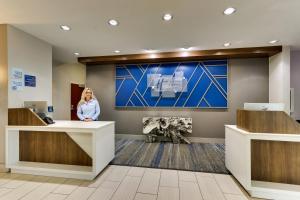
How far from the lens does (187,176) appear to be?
108 inches

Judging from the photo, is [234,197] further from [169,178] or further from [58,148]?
[58,148]

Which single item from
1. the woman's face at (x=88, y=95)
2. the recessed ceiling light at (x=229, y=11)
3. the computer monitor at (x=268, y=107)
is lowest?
the computer monitor at (x=268, y=107)

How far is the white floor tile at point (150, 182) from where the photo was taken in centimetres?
231

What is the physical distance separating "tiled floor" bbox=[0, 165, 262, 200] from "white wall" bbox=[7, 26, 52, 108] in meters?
1.50

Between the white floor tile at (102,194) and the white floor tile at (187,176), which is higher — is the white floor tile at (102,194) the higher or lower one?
the higher one

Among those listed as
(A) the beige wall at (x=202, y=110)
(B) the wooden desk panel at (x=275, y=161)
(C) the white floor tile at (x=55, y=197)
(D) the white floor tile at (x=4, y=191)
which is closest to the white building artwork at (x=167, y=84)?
(A) the beige wall at (x=202, y=110)

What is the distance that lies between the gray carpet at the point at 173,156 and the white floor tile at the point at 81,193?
0.98 meters

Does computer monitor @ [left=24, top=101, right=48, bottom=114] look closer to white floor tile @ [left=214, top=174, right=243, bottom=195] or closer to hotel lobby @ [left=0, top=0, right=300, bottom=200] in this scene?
hotel lobby @ [left=0, top=0, right=300, bottom=200]

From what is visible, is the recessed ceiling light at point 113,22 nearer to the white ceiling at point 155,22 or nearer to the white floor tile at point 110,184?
the white ceiling at point 155,22

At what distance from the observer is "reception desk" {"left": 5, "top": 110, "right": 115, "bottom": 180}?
8.66 ft

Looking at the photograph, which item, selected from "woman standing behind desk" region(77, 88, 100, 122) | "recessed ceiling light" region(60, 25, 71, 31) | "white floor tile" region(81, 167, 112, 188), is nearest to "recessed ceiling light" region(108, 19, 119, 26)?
"recessed ceiling light" region(60, 25, 71, 31)

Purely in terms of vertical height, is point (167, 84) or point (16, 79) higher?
point (167, 84)

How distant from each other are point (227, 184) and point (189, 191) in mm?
689

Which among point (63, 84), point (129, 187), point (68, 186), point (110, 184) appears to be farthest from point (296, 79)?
point (63, 84)
